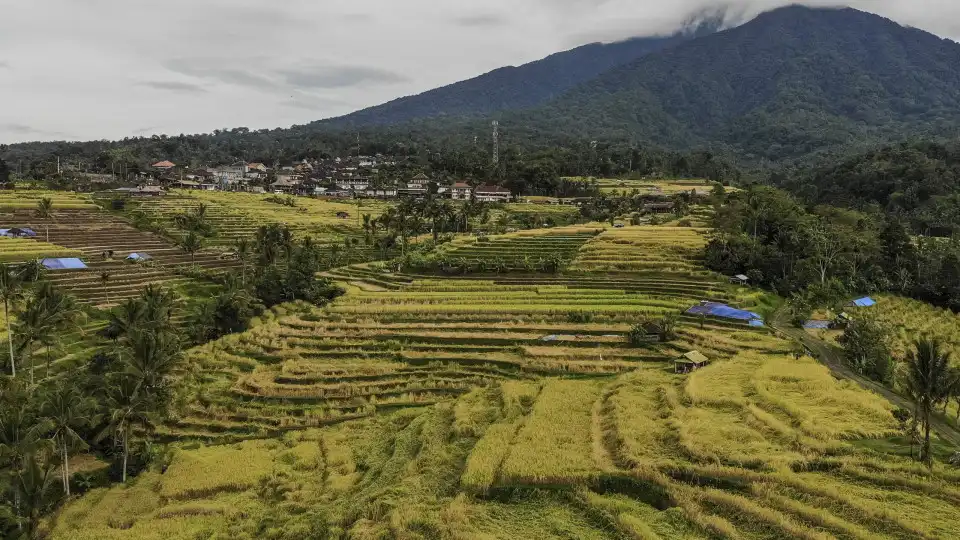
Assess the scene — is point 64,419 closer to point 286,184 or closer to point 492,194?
point 492,194

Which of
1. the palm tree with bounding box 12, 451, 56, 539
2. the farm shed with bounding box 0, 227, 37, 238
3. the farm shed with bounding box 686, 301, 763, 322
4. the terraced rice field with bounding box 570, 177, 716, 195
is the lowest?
the palm tree with bounding box 12, 451, 56, 539

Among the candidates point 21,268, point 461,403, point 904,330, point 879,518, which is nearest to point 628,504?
point 879,518

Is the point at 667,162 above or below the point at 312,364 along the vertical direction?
above

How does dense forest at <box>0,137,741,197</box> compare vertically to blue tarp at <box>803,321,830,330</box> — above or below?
above

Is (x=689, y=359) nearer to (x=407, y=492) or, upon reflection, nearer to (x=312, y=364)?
(x=407, y=492)

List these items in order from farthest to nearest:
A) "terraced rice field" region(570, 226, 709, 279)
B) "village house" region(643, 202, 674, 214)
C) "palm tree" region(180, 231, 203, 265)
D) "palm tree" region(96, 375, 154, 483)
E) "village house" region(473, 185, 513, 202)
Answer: "village house" region(473, 185, 513, 202), "village house" region(643, 202, 674, 214), "palm tree" region(180, 231, 203, 265), "terraced rice field" region(570, 226, 709, 279), "palm tree" region(96, 375, 154, 483)

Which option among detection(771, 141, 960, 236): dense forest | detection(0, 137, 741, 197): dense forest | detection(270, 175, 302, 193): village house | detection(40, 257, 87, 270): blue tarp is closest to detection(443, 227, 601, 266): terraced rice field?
detection(40, 257, 87, 270): blue tarp

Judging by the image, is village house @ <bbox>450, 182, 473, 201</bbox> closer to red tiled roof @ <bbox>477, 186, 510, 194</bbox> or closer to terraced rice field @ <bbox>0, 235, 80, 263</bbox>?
red tiled roof @ <bbox>477, 186, 510, 194</bbox>

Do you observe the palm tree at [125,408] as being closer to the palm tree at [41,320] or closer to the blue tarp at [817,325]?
the palm tree at [41,320]

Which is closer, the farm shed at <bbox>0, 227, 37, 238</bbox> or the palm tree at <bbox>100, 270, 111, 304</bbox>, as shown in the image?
the palm tree at <bbox>100, 270, 111, 304</bbox>
